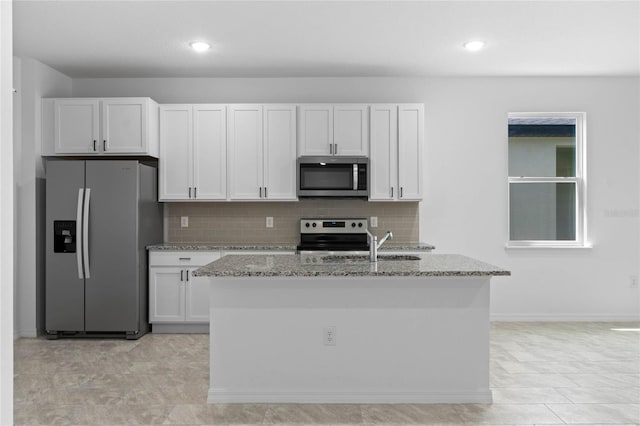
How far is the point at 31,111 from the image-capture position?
4617 millimetres

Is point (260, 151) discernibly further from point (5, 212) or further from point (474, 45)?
point (5, 212)

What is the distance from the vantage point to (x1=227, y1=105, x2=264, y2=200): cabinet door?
192 inches

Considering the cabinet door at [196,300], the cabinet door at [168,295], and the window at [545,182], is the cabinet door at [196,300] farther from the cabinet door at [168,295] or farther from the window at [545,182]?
the window at [545,182]

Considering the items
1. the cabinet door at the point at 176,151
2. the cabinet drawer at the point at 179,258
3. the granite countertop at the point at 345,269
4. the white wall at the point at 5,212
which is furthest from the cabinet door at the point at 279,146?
the white wall at the point at 5,212

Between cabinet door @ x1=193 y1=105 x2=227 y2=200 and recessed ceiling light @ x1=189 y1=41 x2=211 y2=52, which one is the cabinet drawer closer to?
cabinet door @ x1=193 y1=105 x2=227 y2=200

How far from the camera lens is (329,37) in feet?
13.1

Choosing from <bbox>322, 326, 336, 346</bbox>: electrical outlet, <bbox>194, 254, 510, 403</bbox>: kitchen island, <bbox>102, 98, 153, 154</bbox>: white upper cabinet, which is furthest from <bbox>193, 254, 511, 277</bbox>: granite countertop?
<bbox>102, 98, 153, 154</bbox>: white upper cabinet

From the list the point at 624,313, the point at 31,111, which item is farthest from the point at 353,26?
the point at 624,313

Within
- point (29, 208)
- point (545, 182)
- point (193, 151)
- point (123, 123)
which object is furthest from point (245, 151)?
point (545, 182)

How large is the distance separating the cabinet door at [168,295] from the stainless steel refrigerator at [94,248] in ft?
0.79

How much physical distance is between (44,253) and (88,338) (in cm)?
94

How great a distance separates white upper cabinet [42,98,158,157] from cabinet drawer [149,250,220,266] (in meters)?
1.01

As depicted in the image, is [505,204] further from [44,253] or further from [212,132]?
[44,253]

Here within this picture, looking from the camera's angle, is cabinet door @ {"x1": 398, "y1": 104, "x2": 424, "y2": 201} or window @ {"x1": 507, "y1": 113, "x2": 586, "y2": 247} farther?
window @ {"x1": 507, "y1": 113, "x2": 586, "y2": 247}
